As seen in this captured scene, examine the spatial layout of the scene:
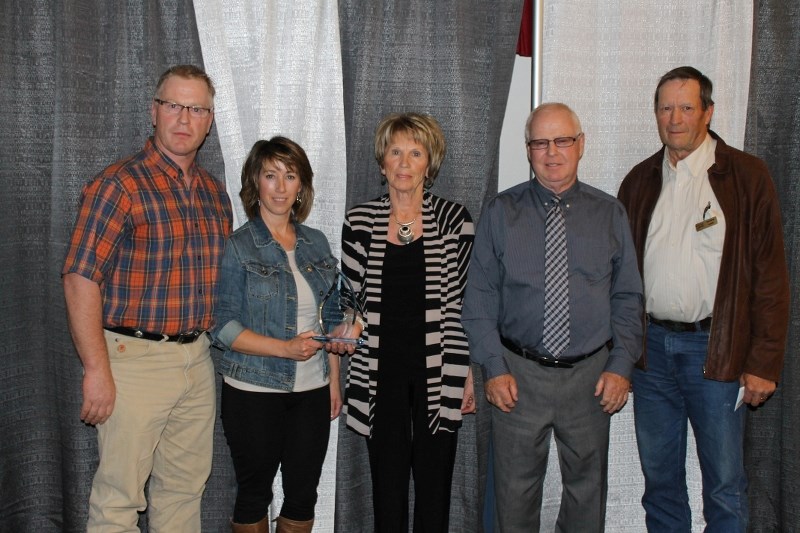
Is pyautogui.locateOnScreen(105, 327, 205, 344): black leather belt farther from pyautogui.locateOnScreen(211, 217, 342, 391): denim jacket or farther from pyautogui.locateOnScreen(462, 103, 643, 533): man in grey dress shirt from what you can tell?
pyautogui.locateOnScreen(462, 103, 643, 533): man in grey dress shirt

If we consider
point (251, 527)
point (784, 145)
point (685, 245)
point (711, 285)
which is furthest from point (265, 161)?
point (784, 145)

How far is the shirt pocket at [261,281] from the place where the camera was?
2.21 meters

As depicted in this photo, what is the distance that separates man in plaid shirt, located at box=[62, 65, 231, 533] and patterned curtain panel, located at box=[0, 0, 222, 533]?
0.46 meters

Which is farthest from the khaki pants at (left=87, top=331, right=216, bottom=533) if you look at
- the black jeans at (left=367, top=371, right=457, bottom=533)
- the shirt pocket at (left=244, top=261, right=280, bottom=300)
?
the black jeans at (left=367, top=371, right=457, bottom=533)

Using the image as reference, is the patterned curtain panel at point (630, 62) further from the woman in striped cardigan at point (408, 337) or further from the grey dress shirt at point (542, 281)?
the woman in striped cardigan at point (408, 337)

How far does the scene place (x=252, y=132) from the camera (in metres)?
2.69

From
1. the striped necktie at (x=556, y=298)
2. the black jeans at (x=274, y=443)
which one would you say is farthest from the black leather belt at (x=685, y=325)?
the black jeans at (x=274, y=443)

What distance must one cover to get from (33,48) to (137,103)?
42 cm

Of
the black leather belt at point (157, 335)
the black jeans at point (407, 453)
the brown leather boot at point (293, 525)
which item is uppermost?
the black leather belt at point (157, 335)

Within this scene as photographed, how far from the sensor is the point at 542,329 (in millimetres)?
2270

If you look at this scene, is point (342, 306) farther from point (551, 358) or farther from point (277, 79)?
point (277, 79)

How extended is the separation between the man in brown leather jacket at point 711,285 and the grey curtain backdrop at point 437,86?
2.14 feet

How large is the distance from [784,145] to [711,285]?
0.89m

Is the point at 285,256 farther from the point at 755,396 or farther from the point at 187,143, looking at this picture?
the point at 755,396
